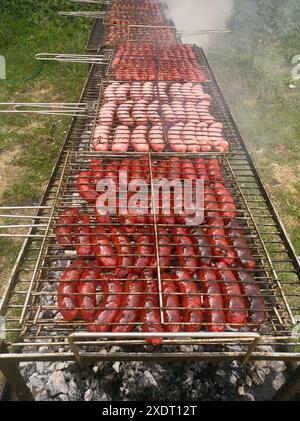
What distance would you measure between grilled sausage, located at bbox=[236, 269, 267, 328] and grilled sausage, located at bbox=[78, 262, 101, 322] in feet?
4.85

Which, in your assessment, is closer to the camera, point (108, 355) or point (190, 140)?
point (108, 355)

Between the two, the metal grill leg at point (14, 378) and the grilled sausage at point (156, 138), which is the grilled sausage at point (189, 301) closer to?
the metal grill leg at point (14, 378)

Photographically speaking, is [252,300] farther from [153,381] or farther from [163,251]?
[153,381]

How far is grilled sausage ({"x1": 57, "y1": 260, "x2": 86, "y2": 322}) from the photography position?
3250mm

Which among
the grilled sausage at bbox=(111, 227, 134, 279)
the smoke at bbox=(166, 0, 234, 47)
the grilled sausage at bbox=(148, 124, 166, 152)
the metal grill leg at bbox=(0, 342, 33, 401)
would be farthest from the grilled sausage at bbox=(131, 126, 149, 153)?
the smoke at bbox=(166, 0, 234, 47)

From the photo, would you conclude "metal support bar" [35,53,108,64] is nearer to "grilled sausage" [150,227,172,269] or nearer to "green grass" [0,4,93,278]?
"green grass" [0,4,93,278]

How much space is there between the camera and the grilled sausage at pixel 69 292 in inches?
128

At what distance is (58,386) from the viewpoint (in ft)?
11.8

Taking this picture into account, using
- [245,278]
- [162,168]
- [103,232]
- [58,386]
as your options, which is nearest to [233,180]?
[162,168]

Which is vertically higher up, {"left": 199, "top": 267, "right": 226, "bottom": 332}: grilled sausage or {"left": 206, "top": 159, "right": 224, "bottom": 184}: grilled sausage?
{"left": 206, "top": 159, "right": 224, "bottom": 184}: grilled sausage

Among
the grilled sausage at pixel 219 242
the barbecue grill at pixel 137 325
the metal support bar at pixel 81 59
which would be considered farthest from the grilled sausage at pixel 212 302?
the metal support bar at pixel 81 59

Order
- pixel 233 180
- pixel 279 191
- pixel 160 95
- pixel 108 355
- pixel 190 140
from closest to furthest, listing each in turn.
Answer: pixel 108 355 → pixel 233 180 → pixel 190 140 → pixel 160 95 → pixel 279 191

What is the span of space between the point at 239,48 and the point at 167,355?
12.1 m
